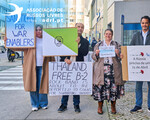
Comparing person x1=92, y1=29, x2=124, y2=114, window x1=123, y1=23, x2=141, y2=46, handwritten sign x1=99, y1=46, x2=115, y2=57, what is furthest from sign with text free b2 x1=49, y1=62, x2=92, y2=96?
window x1=123, y1=23, x2=141, y2=46

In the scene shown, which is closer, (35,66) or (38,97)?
(35,66)

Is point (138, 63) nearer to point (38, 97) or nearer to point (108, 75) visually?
point (108, 75)

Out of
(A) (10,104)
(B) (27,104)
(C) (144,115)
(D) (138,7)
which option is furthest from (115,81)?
(D) (138,7)

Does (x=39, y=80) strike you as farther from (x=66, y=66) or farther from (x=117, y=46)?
(x=117, y=46)

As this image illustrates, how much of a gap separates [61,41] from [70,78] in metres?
0.79

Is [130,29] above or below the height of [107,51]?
above

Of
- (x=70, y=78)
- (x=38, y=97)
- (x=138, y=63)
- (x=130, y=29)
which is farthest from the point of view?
(x=130, y=29)

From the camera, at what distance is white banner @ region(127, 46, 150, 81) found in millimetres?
4069

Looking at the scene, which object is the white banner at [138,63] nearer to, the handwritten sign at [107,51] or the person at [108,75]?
the person at [108,75]

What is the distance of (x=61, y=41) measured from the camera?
4.09m

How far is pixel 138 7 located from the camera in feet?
44.8

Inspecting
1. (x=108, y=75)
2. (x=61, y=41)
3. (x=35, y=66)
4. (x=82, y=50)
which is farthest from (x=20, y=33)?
(x=108, y=75)

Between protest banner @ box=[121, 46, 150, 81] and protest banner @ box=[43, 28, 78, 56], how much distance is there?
1.00 metres

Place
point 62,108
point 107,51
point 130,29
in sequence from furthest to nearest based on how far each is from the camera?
point 130,29 < point 62,108 < point 107,51
